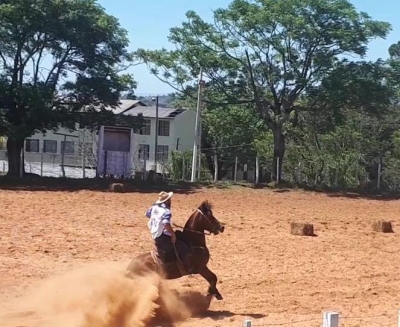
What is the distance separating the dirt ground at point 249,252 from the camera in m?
11.0

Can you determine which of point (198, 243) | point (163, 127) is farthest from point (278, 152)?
point (163, 127)

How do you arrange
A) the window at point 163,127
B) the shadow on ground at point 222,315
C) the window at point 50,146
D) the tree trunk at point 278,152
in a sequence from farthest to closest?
the window at point 50,146
the window at point 163,127
the tree trunk at point 278,152
the shadow on ground at point 222,315

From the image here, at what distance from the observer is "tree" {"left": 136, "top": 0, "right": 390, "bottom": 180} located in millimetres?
35344

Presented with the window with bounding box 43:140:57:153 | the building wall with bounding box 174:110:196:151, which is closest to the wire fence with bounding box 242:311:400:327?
the building wall with bounding box 174:110:196:151

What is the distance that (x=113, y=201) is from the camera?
2559 centimetres

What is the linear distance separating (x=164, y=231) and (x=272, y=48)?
88.9 feet

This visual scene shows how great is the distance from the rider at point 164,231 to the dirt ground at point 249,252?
94cm

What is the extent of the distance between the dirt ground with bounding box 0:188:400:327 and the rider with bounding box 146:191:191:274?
0.94m

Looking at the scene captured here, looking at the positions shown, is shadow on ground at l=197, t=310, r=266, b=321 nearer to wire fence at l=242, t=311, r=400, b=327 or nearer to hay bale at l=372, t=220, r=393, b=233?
wire fence at l=242, t=311, r=400, b=327

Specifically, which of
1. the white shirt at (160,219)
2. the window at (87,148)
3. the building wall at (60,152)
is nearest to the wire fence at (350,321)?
the white shirt at (160,219)

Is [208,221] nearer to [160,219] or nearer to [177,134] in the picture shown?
[160,219]

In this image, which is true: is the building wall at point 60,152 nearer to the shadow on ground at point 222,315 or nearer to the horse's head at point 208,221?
the horse's head at point 208,221

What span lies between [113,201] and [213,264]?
11670 millimetres

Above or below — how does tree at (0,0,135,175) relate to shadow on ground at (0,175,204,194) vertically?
above
